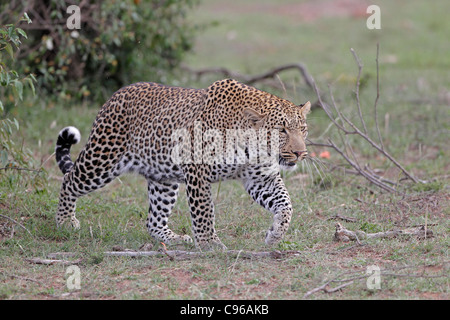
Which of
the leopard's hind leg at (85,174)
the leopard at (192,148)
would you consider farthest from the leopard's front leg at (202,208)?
the leopard's hind leg at (85,174)

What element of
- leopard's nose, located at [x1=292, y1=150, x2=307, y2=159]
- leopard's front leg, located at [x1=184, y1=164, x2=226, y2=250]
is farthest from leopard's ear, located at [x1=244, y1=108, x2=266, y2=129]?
leopard's front leg, located at [x1=184, y1=164, x2=226, y2=250]

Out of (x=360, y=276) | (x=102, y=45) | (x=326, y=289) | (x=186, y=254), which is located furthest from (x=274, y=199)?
(x=102, y=45)

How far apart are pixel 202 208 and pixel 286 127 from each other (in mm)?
1061

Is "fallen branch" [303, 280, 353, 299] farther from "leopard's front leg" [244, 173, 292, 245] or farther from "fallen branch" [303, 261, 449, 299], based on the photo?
"leopard's front leg" [244, 173, 292, 245]

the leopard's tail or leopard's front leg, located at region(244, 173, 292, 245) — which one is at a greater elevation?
the leopard's tail

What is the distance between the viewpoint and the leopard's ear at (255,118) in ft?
20.8

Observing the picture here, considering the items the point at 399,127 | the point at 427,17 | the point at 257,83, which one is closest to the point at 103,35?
the point at 257,83

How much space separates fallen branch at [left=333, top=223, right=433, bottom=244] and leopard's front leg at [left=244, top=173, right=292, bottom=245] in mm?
484

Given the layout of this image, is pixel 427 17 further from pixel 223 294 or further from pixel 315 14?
pixel 223 294

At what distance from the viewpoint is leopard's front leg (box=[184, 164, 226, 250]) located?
6.48 meters

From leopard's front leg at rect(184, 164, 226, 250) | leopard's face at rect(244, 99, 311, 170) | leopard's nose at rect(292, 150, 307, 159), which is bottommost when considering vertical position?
leopard's front leg at rect(184, 164, 226, 250)

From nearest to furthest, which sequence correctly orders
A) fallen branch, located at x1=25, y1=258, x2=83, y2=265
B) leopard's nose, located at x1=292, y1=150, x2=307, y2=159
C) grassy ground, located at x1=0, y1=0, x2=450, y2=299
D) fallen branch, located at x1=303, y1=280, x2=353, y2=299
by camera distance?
fallen branch, located at x1=303, y1=280, x2=353, y2=299, grassy ground, located at x1=0, y1=0, x2=450, y2=299, fallen branch, located at x1=25, y1=258, x2=83, y2=265, leopard's nose, located at x1=292, y1=150, x2=307, y2=159

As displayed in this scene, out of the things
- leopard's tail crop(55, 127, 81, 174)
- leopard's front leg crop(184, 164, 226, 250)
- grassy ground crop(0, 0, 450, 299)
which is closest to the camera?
grassy ground crop(0, 0, 450, 299)

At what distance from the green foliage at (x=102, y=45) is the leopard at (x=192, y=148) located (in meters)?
3.50
